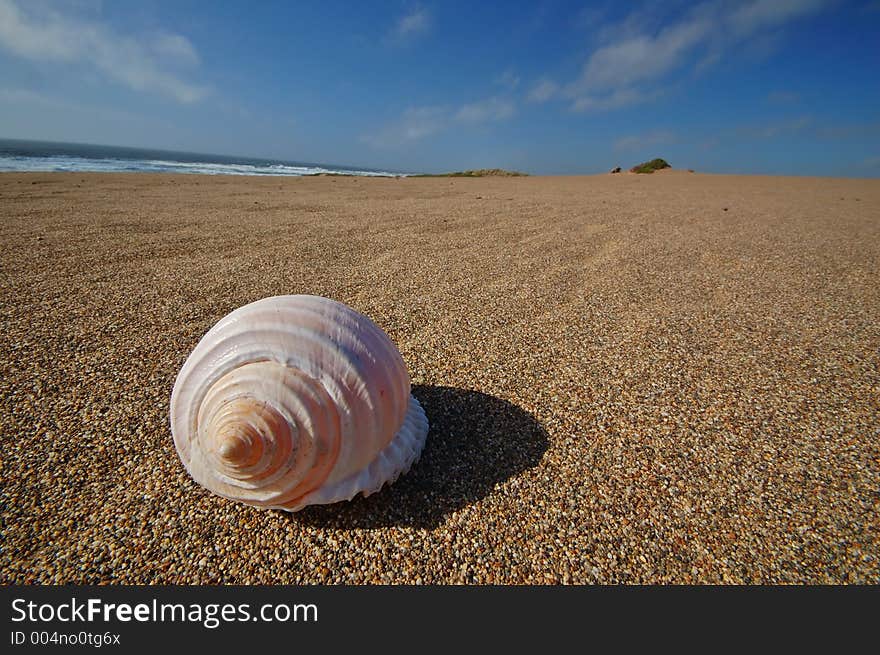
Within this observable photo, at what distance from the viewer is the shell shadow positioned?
1.67m

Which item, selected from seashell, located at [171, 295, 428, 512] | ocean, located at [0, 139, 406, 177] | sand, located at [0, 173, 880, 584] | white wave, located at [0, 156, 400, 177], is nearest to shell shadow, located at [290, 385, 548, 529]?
sand, located at [0, 173, 880, 584]

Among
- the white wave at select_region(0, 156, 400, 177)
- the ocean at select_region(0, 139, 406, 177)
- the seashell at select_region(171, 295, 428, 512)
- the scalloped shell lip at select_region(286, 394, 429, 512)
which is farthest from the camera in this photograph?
the ocean at select_region(0, 139, 406, 177)

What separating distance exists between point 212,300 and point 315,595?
2917mm

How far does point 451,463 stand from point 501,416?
0.45 m

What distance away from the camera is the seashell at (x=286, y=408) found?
1.44 m

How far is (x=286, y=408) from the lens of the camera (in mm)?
1449

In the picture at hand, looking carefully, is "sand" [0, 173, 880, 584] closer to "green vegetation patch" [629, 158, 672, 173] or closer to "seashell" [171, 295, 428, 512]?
"seashell" [171, 295, 428, 512]

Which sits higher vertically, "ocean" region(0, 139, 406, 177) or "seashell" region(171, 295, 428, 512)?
"ocean" region(0, 139, 406, 177)

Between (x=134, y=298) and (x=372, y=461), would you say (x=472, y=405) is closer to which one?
(x=372, y=461)

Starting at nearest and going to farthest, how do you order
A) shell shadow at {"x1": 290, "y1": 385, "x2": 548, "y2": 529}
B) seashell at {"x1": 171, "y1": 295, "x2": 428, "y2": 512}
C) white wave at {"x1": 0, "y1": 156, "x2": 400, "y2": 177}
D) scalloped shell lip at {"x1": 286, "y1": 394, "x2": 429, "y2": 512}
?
seashell at {"x1": 171, "y1": 295, "x2": 428, "y2": 512} → scalloped shell lip at {"x1": 286, "y1": 394, "x2": 429, "y2": 512} → shell shadow at {"x1": 290, "y1": 385, "x2": 548, "y2": 529} → white wave at {"x1": 0, "y1": 156, "x2": 400, "y2": 177}

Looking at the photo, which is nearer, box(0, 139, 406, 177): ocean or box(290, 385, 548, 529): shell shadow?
box(290, 385, 548, 529): shell shadow

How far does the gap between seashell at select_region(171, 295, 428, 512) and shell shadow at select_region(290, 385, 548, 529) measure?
147mm

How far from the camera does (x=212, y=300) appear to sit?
3645 mm

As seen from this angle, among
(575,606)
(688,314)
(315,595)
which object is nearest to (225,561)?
(315,595)
